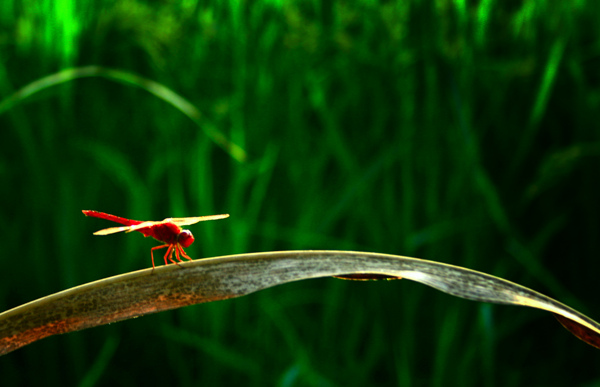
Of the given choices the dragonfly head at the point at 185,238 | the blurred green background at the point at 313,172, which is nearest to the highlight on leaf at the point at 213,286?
the dragonfly head at the point at 185,238

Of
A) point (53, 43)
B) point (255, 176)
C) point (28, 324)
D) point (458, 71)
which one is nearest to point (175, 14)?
point (53, 43)

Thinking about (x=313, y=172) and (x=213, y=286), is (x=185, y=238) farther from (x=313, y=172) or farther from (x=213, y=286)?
(x=313, y=172)

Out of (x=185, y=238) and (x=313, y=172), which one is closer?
(x=185, y=238)

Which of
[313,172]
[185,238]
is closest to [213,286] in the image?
[185,238]

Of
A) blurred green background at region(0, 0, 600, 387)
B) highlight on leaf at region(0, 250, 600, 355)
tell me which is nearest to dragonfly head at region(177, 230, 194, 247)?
highlight on leaf at region(0, 250, 600, 355)

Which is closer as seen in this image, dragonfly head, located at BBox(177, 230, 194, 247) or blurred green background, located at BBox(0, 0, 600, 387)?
dragonfly head, located at BBox(177, 230, 194, 247)

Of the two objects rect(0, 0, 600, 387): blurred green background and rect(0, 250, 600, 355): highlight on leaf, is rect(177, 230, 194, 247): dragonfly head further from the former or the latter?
rect(0, 0, 600, 387): blurred green background
